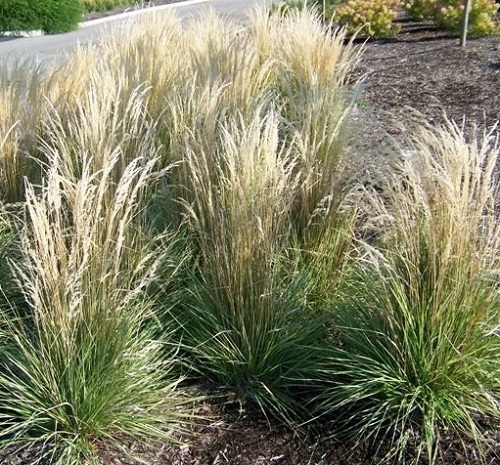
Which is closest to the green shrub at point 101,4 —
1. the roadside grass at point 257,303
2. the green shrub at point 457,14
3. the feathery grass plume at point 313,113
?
the green shrub at point 457,14

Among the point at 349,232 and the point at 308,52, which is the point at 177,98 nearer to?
the point at 349,232

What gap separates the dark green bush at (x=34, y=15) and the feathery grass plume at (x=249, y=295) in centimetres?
1393

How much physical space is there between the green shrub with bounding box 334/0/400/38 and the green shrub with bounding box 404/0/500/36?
758mm

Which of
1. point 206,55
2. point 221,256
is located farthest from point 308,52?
point 221,256

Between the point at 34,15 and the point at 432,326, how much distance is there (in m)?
14.9

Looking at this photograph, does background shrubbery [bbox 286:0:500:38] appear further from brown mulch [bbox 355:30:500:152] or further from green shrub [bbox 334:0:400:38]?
brown mulch [bbox 355:30:500:152]

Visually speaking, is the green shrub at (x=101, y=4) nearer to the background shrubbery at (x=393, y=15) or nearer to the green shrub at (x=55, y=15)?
the green shrub at (x=55, y=15)

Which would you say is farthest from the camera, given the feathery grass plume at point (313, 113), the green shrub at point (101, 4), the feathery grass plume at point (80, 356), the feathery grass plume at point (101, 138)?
the green shrub at point (101, 4)

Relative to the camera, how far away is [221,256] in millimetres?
2959

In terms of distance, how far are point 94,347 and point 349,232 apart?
1.41 meters

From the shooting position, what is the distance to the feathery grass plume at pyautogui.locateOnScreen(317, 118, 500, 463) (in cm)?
267

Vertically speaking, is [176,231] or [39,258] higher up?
[39,258]

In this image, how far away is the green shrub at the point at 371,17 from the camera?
11336 millimetres

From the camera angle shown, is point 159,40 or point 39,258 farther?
point 159,40
